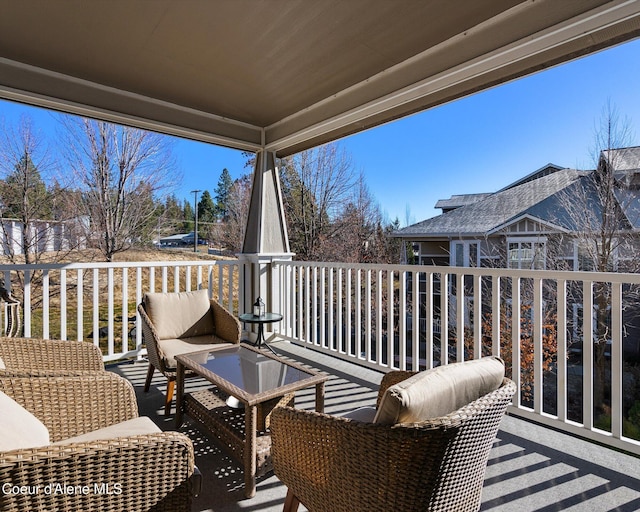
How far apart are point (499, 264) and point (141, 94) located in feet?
23.2

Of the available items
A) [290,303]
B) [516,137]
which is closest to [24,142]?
[290,303]

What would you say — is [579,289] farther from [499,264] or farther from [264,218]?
[264,218]

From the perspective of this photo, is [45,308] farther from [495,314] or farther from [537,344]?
[537,344]

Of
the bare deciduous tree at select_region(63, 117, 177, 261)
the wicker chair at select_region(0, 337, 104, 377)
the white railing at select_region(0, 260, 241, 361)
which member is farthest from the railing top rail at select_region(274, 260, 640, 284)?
the bare deciduous tree at select_region(63, 117, 177, 261)

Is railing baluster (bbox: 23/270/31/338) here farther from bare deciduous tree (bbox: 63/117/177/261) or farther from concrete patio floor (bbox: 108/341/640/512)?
bare deciduous tree (bbox: 63/117/177/261)

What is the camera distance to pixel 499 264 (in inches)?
297

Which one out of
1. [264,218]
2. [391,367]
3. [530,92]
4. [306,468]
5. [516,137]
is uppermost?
[530,92]

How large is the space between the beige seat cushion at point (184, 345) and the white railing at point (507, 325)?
127 centimetres

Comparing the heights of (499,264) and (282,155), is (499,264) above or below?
below

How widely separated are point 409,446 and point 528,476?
4.49 feet

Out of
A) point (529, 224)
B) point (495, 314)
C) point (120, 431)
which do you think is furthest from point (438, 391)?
point (529, 224)

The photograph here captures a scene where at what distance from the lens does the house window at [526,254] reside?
6.94 meters

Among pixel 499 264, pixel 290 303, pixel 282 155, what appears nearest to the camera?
pixel 290 303

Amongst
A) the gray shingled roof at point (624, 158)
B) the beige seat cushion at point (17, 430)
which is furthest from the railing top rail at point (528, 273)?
the gray shingled roof at point (624, 158)
